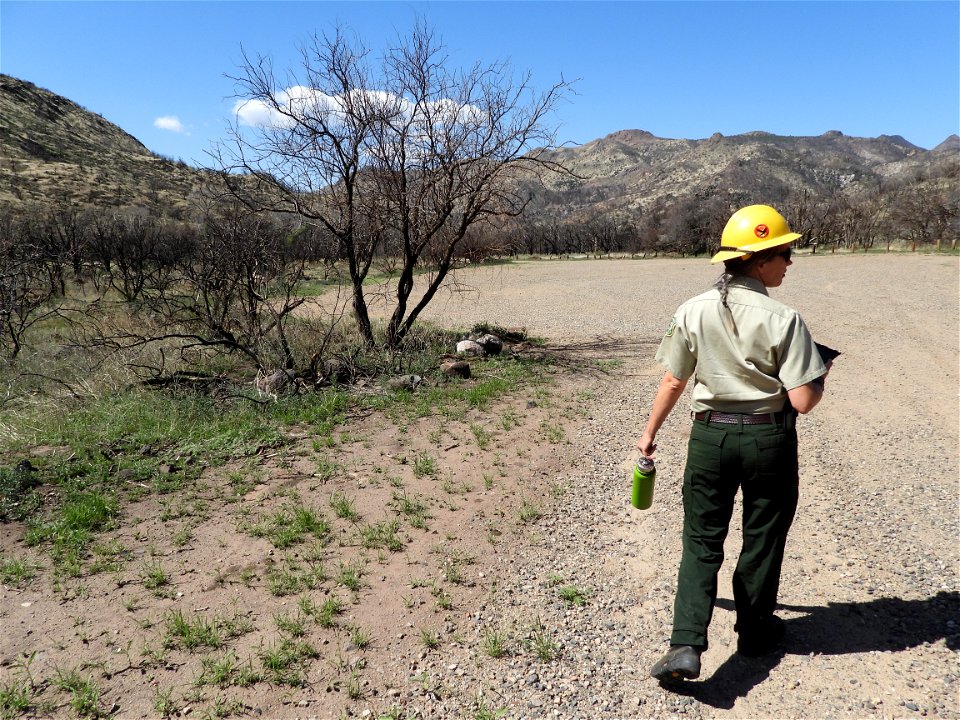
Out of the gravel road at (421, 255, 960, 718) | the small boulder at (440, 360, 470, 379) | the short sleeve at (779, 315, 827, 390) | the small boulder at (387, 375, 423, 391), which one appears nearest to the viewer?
the short sleeve at (779, 315, 827, 390)

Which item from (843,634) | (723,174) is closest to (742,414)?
(843,634)

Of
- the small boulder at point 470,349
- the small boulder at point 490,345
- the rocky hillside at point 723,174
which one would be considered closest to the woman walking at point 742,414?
the small boulder at point 470,349

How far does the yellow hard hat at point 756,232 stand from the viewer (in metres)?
2.47

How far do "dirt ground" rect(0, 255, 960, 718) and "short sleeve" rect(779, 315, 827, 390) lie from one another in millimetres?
1370

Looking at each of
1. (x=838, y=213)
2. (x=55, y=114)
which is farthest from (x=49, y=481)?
(x=55, y=114)

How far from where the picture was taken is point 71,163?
45000 mm

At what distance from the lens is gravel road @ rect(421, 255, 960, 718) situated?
8.54 feet

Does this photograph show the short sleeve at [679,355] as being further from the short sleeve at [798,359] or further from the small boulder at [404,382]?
the small boulder at [404,382]

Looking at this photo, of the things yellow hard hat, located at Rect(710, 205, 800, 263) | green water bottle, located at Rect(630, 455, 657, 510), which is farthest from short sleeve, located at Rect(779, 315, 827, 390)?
green water bottle, located at Rect(630, 455, 657, 510)

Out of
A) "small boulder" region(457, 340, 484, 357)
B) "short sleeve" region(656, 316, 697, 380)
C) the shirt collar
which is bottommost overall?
"small boulder" region(457, 340, 484, 357)

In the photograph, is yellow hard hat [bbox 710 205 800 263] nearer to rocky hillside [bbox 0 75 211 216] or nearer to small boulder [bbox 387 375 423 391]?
small boulder [bbox 387 375 423 391]

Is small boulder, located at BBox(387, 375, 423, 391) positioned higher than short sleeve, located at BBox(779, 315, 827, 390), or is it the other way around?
short sleeve, located at BBox(779, 315, 827, 390)

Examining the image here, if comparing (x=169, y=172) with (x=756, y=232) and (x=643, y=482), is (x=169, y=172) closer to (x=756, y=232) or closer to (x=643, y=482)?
(x=643, y=482)

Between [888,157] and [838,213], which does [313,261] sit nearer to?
[838,213]
